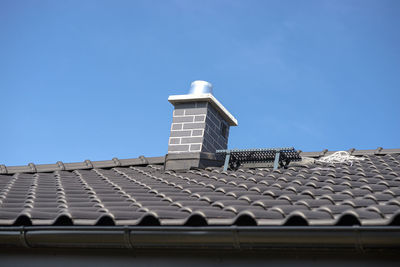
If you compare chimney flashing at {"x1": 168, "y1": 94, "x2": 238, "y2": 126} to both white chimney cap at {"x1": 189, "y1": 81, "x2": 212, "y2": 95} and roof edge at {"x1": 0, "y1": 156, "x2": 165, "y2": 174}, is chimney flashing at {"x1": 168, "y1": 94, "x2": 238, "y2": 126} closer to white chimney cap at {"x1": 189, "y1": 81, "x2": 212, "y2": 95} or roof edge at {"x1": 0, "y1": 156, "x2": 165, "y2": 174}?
white chimney cap at {"x1": 189, "y1": 81, "x2": 212, "y2": 95}

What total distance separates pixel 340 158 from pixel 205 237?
14.2 feet

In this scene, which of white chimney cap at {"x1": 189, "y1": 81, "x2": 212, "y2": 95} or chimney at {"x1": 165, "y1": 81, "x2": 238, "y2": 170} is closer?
chimney at {"x1": 165, "y1": 81, "x2": 238, "y2": 170}

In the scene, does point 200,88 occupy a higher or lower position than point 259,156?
higher

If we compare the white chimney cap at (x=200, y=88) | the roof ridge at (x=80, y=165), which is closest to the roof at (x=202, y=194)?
the roof ridge at (x=80, y=165)

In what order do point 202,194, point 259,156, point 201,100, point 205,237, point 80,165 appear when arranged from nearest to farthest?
point 205,237 < point 202,194 < point 259,156 < point 80,165 < point 201,100

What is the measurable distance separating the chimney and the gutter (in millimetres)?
4236

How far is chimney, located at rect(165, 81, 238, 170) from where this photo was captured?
31.2 feet

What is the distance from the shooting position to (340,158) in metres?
8.13

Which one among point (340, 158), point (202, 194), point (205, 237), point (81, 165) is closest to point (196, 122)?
point (81, 165)

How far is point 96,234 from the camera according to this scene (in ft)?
15.4

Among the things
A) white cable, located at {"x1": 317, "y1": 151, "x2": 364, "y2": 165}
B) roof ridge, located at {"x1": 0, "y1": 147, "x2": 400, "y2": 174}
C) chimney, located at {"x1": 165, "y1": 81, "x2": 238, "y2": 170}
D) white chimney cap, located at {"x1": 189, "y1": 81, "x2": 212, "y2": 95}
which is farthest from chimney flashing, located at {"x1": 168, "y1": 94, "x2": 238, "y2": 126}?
white cable, located at {"x1": 317, "y1": 151, "x2": 364, "y2": 165}

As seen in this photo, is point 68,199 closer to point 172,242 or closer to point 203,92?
point 172,242

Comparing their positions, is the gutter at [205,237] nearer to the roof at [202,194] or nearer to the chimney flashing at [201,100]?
the roof at [202,194]

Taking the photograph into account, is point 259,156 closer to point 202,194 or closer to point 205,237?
point 202,194
